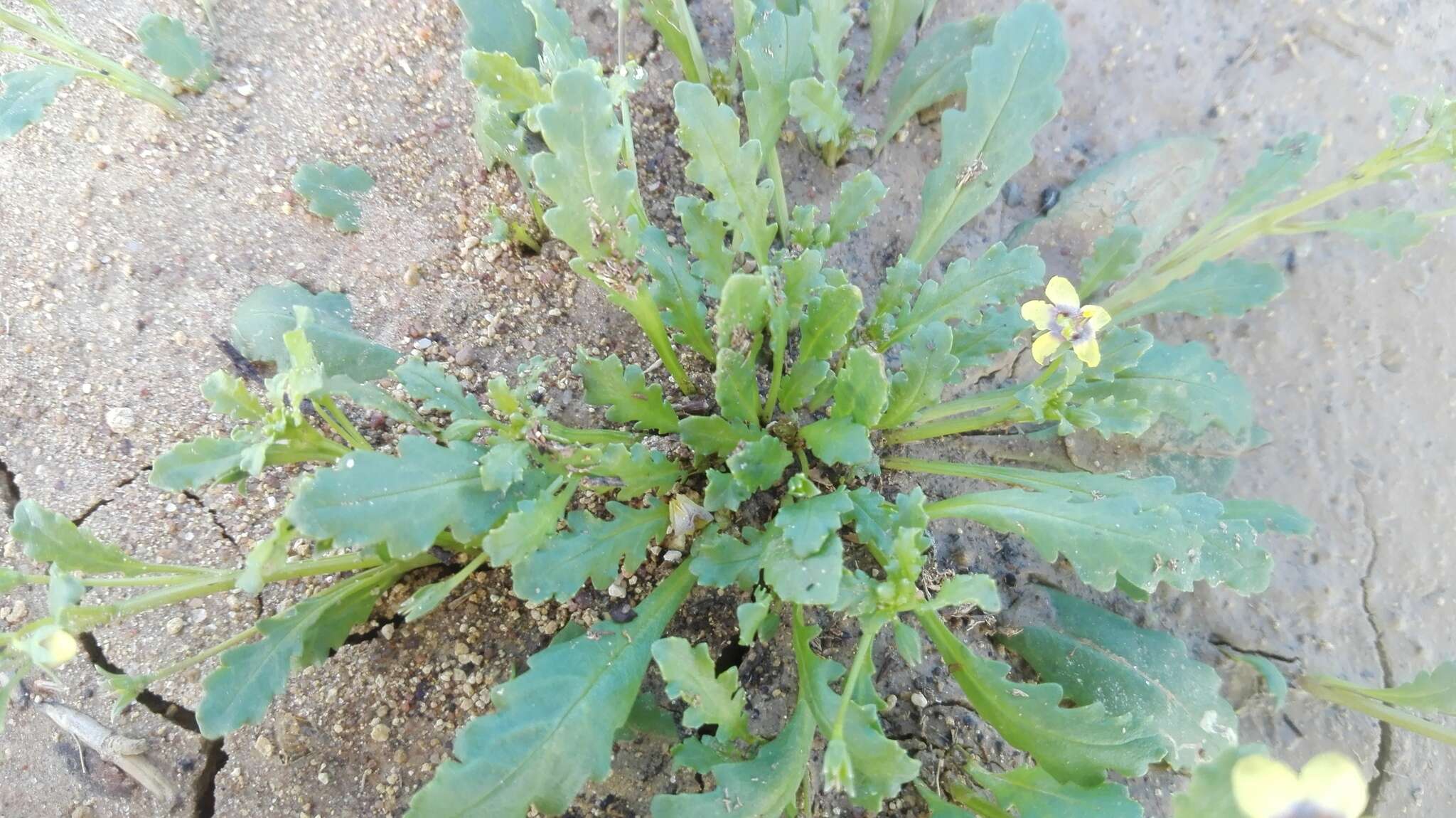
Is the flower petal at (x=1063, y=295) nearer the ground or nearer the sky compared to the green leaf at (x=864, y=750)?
nearer the sky

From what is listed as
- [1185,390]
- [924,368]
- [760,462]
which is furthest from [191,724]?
[1185,390]

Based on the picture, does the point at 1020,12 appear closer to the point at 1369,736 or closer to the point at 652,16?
the point at 652,16

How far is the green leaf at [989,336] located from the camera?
2268 millimetres

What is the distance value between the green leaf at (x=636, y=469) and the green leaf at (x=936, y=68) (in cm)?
138

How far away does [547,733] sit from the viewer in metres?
1.67

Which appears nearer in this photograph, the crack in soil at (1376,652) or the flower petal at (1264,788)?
the flower petal at (1264,788)

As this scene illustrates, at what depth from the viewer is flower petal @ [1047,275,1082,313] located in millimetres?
1910

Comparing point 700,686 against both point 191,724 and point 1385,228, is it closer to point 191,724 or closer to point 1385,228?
point 191,724

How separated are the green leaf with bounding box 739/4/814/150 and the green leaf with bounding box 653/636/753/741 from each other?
4.40ft

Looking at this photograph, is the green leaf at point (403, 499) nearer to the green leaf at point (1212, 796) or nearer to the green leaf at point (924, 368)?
the green leaf at point (924, 368)

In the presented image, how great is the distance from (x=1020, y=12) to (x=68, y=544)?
2514 mm

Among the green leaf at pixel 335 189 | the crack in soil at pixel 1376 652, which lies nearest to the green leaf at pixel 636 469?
the green leaf at pixel 335 189

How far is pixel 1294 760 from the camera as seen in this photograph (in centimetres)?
244

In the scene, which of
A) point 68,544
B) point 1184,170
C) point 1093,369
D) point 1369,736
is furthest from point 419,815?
point 1184,170
